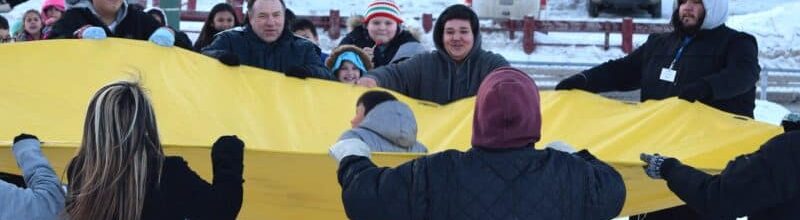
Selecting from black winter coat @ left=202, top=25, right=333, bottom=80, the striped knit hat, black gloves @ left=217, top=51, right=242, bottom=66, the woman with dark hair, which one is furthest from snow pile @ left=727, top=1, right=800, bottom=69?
black gloves @ left=217, top=51, right=242, bottom=66

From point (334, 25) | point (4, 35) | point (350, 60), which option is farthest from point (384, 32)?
point (334, 25)

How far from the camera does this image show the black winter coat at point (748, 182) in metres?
4.02

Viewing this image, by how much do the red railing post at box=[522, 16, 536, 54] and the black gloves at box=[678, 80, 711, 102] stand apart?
1816 cm

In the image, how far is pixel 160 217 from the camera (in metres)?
3.82

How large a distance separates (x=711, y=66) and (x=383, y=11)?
303cm

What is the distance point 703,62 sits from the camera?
A: 19.0 feet

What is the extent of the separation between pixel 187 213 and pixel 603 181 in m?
1.32

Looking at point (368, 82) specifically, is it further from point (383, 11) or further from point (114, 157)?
point (383, 11)

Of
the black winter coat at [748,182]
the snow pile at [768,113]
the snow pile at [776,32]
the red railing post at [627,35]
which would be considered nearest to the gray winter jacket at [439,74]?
the black winter coat at [748,182]

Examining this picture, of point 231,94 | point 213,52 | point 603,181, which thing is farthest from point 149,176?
point 213,52

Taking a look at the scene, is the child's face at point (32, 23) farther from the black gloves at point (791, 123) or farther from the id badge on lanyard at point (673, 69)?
the black gloves at point (791, 123)

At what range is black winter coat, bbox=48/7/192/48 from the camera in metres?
6.20

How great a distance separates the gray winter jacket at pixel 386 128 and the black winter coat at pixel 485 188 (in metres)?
0.55

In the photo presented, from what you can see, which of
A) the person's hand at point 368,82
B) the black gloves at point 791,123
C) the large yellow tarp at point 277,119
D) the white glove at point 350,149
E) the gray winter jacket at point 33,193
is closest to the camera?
the gray winter jacket at point 33,193
